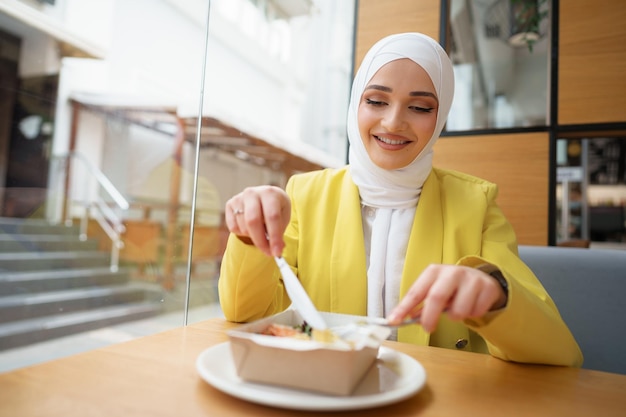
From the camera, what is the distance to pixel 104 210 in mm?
5891

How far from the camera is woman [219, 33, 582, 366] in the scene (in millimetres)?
953

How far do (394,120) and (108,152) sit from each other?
6.24 metres

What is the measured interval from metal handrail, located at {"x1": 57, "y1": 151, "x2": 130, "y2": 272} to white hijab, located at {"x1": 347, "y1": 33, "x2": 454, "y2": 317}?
17.3ft

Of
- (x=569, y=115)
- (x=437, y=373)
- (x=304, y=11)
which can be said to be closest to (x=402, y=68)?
(x=437, y=373)

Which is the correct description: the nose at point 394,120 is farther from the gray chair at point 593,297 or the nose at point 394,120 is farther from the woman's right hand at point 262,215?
the gray chair at point 593,297

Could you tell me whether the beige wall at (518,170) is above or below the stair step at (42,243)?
above

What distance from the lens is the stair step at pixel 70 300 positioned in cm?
427

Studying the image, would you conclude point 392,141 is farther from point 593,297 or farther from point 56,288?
point 56,288

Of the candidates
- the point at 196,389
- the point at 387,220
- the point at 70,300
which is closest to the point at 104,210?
the point at 70,300

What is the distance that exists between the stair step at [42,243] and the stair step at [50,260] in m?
0.09

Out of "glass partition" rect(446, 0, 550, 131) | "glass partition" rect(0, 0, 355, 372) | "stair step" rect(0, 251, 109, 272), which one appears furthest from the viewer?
"glass partition" rect(0, 0, 355, 372)

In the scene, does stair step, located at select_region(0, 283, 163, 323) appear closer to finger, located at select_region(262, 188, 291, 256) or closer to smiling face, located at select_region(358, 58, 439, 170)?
smiling face, located at select_region(358, 58, 439, 170)

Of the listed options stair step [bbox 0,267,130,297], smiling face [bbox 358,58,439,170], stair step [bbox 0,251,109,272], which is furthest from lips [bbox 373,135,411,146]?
stair step [bbox 0,251,109,272]

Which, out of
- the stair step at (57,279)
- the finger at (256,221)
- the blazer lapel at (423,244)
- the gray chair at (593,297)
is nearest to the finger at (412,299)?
the finger at (256,221)
